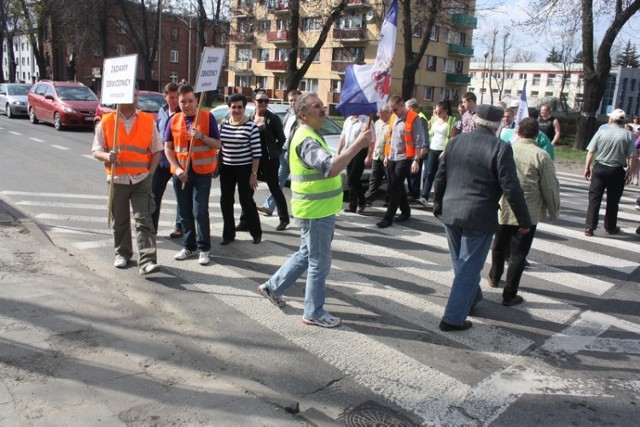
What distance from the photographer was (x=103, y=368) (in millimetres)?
3750

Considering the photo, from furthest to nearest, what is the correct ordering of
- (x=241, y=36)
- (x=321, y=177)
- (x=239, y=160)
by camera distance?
1. (x=241, y=36)
2. (x=239, y=160)
3. (x=321, y=177)

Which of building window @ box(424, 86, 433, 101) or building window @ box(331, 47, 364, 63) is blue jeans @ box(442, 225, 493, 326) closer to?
building window @ box(331, 47, 364, 63)

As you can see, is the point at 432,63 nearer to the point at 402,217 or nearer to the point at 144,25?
the point at 144,25

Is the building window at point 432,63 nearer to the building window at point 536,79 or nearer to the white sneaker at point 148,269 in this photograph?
the building window at point 536,79

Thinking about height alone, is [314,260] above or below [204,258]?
above

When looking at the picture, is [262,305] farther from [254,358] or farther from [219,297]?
[254,358]

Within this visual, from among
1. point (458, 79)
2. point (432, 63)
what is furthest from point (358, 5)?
point (458, 79)

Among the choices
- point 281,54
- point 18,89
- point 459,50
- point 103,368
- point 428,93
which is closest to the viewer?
point 103,368

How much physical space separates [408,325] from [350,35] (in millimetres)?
56730

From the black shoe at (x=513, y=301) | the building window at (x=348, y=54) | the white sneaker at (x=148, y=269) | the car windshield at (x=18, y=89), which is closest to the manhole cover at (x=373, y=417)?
the black shoe at (x=513, y=301)

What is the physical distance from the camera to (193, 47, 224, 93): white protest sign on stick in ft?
20.4

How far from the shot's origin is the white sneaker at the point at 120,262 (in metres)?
5.94

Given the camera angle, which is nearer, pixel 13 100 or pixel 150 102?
pixel 150 102

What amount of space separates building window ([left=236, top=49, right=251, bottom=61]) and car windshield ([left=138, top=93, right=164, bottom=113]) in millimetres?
55130
